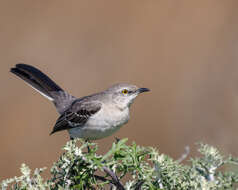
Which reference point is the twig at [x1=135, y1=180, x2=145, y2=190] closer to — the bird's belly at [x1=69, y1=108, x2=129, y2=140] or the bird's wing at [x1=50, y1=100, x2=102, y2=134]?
the bird's belly at [x1=69, y1=108, x2=129, y2=140]

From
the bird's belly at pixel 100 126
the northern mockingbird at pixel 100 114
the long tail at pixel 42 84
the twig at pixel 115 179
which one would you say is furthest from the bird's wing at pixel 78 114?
the twig at pixel 115 179

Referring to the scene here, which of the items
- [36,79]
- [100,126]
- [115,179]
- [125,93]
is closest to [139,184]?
[115,179]

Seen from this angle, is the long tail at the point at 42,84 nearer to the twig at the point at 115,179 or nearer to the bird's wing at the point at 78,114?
the bird's wing at the point at 78,114

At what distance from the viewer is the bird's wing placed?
17.9ft

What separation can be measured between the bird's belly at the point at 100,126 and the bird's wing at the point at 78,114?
0.13 m

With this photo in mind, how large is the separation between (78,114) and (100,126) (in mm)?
651

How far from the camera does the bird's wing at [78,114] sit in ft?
17.9

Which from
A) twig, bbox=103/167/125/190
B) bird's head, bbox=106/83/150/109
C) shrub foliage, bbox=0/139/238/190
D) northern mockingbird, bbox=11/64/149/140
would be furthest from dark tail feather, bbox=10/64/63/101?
twig, bbox=103/167/125/190

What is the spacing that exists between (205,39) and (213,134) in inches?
145

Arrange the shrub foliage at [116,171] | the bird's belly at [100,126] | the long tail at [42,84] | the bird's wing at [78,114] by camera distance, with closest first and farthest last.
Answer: the shrub foliage at [116,171] < the bird's belly at [100,126] < the bird's wing at [78,114] < the long tail at [42,84]

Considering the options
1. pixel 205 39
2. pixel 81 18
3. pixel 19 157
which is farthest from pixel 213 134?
pixel 81 18

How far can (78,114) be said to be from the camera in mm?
5586

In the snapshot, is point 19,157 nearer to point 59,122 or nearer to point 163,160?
point 59,122

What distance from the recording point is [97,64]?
34.2 ft
